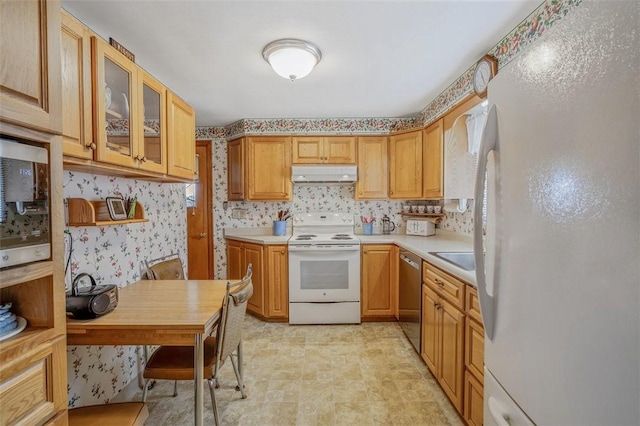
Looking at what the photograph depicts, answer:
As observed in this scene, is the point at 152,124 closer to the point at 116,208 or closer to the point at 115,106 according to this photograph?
the point at 115,106

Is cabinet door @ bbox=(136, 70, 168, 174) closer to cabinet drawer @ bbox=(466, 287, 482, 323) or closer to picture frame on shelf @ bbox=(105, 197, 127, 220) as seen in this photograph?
picture frame on shelf @ bbox=(105, 197, 127, 220)

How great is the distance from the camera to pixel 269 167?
11.3 feet

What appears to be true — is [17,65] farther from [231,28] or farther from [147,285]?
[147,285]

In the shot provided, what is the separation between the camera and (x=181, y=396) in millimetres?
2002

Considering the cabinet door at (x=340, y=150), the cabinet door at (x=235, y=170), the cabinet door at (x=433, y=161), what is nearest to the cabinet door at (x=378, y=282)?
the cabinet door at (x=433, y=161)

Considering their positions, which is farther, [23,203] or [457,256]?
[457,256]

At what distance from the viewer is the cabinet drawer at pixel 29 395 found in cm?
77

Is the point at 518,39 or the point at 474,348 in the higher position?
the point at 518,39

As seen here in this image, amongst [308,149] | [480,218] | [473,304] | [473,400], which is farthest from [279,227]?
[480,218]

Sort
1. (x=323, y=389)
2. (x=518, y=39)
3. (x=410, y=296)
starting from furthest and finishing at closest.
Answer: (x=410, y=296), (x=323, y=389), (x=518, y=39)

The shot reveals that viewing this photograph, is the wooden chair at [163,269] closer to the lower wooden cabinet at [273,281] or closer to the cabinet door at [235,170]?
the lower wooden cabinet at [273,281]

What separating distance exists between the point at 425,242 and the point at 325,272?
1082mm

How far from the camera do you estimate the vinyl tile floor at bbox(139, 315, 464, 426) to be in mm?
1790

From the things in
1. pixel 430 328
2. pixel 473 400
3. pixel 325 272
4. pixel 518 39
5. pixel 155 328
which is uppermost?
pixel 518 39
